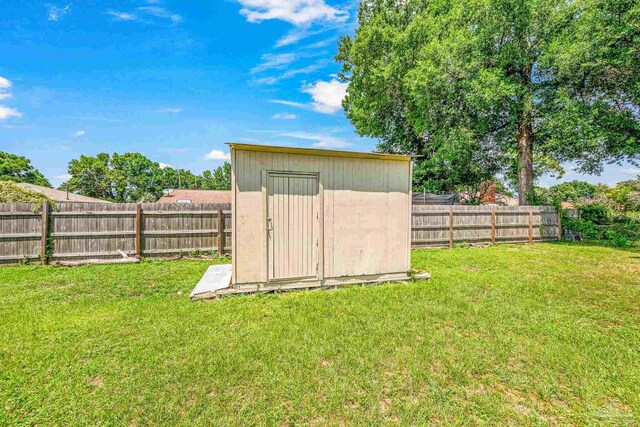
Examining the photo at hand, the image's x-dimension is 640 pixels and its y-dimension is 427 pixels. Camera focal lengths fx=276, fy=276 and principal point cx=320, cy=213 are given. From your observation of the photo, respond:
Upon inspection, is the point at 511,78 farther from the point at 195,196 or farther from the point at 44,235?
the point at 195,196

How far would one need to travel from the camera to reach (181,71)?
387 inches

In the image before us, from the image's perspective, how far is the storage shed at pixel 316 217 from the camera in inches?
175

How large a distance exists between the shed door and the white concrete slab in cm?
88

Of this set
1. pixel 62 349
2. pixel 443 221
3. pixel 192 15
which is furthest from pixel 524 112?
pixel 62 349

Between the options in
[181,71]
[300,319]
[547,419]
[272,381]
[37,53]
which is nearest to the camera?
[547,419]

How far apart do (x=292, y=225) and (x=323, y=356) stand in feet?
7.59

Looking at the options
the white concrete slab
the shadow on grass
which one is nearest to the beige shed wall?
the white concrete slab

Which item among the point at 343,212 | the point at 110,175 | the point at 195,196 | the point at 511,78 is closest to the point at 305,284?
the point at 343,212

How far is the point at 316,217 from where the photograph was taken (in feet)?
15.7

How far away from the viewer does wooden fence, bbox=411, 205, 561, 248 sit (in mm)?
9688

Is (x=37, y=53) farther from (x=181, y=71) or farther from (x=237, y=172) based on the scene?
(x=237, y=172)

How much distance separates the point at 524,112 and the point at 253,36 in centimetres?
1142

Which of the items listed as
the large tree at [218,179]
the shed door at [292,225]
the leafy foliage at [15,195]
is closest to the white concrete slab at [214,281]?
the shed door at [292,225]

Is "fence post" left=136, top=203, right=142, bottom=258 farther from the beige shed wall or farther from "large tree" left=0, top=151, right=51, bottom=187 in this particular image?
"large tree" left=0, top=151, right=51, bottom=187
